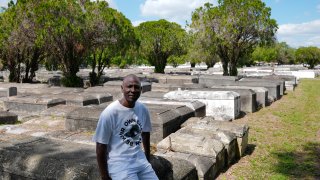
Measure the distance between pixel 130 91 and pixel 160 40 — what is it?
31.2 m

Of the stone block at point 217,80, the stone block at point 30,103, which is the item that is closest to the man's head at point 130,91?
the stone block at point 30,103

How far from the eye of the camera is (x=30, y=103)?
1012cm

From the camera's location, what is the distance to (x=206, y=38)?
2314cm

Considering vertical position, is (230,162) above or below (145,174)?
below

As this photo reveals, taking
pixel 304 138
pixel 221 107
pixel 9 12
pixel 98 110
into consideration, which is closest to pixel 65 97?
pixel 98 110

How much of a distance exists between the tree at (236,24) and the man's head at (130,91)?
1987cm

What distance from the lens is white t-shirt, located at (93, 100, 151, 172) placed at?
278 cm

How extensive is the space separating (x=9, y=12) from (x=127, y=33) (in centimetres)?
701

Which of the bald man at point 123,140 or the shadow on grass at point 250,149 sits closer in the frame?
the bald man at point 123,140

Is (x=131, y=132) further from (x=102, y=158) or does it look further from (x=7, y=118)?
(x=7, y=118)

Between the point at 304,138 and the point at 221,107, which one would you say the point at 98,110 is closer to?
the point at 221,107

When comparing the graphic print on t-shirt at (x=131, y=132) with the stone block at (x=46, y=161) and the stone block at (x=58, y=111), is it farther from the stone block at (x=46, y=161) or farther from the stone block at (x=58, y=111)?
the stone block at (x=58, y=111)

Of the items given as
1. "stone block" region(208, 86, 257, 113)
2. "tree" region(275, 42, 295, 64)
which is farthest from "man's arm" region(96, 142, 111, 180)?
"tree" region(275, 42, 295, 64)

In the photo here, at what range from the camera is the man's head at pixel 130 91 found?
9.58ft
